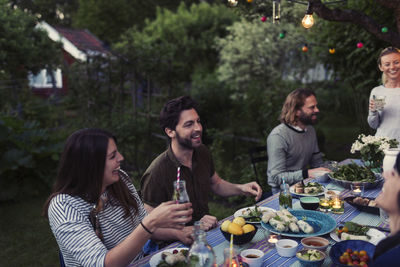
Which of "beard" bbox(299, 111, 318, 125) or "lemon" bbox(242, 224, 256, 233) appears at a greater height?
"beard" bbox(299, 111, 318, 125)

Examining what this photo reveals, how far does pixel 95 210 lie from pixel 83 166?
9.9 inches

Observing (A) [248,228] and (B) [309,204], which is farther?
(B) [309,204]

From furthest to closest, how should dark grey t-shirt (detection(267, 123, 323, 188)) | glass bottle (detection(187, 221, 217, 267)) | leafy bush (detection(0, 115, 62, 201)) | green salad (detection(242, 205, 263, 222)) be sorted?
1. leafy bush (detection(0, 115, 62, 201))
2. dark grey t-shirt (detection(267, 123, 323, 188))
3. green salad (detection(242, 205, 263, 222))
4. glass bottle (detection(187, 221, 217, 267))

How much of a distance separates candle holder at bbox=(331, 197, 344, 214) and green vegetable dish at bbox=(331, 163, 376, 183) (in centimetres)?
53

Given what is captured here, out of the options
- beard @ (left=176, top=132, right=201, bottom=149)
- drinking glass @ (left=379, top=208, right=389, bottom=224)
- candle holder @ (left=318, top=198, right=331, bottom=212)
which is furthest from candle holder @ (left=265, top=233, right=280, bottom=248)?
beard @ (left=176, top=132, right=201, bottom=149)

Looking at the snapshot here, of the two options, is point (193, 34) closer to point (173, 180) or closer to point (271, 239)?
point (173, 180)

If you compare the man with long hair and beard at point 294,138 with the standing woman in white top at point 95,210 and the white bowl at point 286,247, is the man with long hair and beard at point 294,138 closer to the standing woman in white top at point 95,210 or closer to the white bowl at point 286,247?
the white bowl at point 286,247

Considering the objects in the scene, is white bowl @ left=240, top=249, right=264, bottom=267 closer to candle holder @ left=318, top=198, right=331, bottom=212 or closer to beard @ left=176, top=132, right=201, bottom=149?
candle holder @ left=318, top=198, right=331, bottom=212

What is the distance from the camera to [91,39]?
1872 centimetres

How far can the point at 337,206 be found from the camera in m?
2.50

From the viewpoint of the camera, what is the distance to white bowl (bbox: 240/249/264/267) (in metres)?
1.77

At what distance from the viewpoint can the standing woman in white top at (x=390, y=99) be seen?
3907mm

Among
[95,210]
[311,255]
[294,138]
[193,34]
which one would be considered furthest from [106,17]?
[311,255]

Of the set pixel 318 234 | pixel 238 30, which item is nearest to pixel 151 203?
pixel 318 234
